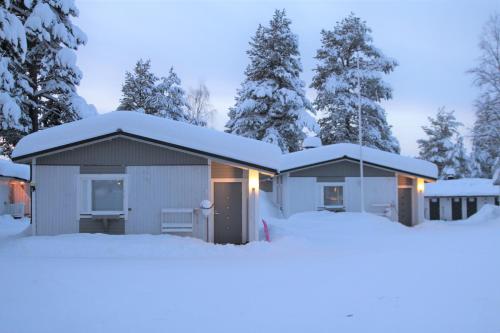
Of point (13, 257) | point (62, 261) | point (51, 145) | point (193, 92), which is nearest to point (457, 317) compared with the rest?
point (62, 261)

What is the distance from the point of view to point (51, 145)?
13.2 metres

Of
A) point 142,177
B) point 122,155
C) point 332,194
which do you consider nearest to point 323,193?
point 332,194

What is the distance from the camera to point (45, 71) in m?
22.4

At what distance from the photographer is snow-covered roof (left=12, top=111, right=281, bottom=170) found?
43.7 ft

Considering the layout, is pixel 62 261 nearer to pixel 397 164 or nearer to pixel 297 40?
pixel 397 164

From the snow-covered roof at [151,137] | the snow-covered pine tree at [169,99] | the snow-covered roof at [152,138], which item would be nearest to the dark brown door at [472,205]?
the snow-covered pine tree at [169,99]

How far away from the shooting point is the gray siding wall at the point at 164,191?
13.7 meters

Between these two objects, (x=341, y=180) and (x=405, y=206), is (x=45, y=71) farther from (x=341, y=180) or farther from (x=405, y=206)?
(x=405, y=206)

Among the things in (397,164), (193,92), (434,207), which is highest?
(193,92)

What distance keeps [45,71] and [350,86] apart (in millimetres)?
22427

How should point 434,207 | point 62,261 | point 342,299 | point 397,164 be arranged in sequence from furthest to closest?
point 434,207, point 397,164, point 62,261, point 342,299

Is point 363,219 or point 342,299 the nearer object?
point 342,299

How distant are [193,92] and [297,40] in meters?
11.0

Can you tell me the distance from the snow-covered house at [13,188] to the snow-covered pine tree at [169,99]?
1094 centimetres
